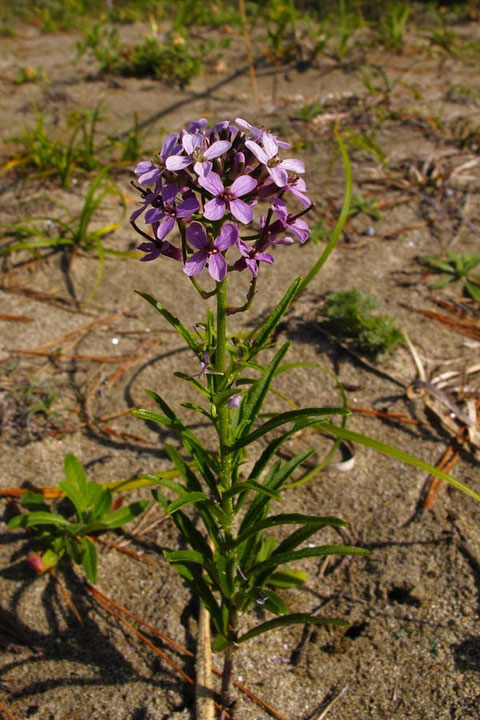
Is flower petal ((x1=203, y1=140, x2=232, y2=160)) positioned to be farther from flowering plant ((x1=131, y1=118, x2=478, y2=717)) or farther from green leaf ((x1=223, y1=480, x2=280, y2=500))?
green leaf ((x1=223, y1=480, x2=280, y2=500))

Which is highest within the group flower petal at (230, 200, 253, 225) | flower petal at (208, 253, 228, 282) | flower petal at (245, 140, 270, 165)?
flower petal at (245, 140, 270, 165)

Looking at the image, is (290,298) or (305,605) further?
(305,605)

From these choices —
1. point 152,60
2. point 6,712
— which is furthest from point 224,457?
point 152,60

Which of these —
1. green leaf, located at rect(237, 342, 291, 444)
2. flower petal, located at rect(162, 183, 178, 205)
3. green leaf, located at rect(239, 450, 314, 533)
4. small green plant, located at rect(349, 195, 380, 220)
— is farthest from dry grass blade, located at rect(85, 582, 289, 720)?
small green plant, located at rect(349, 195, 380, 220)

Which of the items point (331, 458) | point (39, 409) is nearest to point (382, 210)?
point (331, 458)

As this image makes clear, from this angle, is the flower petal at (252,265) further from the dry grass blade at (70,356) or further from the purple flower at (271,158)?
the dry grass blade at (70,356)

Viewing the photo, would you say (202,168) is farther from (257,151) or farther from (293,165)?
(293,165)

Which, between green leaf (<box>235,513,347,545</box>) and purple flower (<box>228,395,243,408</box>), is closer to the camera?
green leaf (<box>235,513,347,545</box>)

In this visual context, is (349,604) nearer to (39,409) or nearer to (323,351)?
(323,351)

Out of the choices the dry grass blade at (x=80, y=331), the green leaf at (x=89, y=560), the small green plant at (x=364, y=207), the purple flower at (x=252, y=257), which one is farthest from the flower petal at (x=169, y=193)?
the small green plant at (x=364, y=207)
